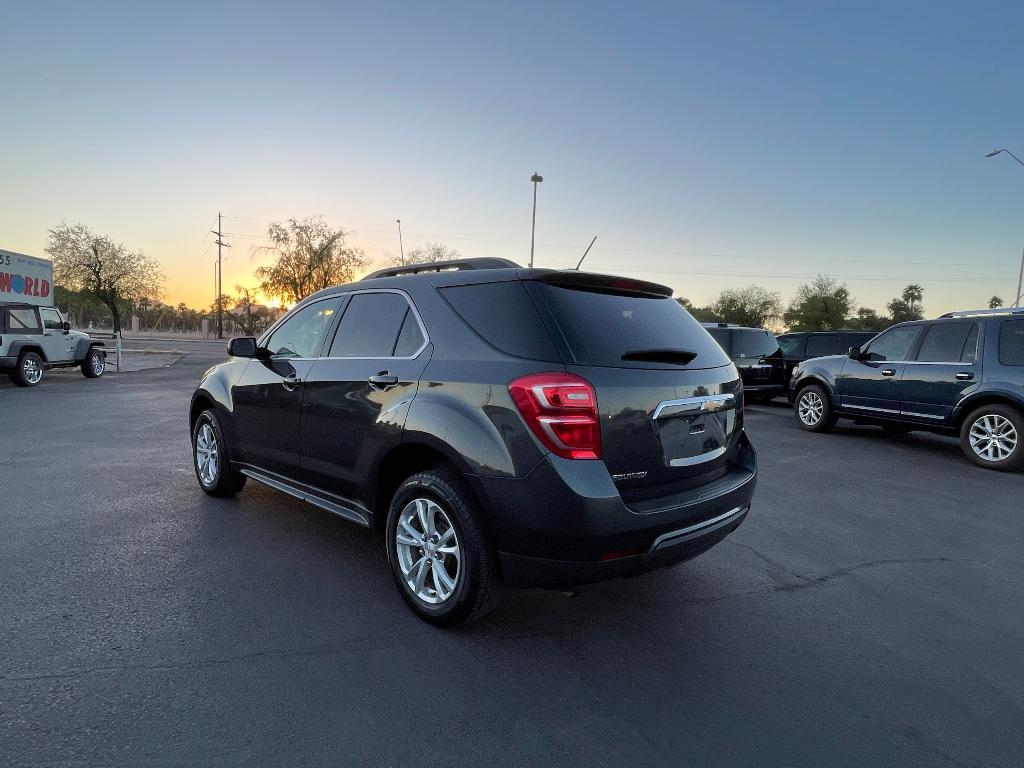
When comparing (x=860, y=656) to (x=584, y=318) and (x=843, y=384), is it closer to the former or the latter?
(x=584, y=318)

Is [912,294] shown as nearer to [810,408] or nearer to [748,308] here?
[748,308]

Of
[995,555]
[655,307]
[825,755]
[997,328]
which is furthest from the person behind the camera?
[997,328]

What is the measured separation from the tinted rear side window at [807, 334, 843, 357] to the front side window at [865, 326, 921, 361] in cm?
486

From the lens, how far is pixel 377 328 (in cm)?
369

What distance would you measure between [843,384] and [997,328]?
7.09 feet

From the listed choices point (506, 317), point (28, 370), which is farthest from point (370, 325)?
point (28, 370)

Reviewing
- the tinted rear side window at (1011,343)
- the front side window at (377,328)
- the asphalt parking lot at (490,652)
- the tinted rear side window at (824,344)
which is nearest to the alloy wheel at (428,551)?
the asphalt parking lot at (490,652)

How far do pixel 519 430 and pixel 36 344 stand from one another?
1673 cm

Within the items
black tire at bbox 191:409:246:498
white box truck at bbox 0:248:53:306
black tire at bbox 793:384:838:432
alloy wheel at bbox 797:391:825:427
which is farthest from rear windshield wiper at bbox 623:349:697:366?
white box truck at bbox 0:248:53:306

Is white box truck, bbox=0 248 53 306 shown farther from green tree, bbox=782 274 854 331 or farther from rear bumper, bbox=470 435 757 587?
green tree, bbox=782 274 854 331

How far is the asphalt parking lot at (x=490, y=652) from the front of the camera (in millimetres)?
2238

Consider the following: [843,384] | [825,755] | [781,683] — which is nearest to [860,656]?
[781,683]

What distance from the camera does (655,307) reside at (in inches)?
137

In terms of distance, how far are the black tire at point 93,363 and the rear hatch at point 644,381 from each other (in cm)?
1805
